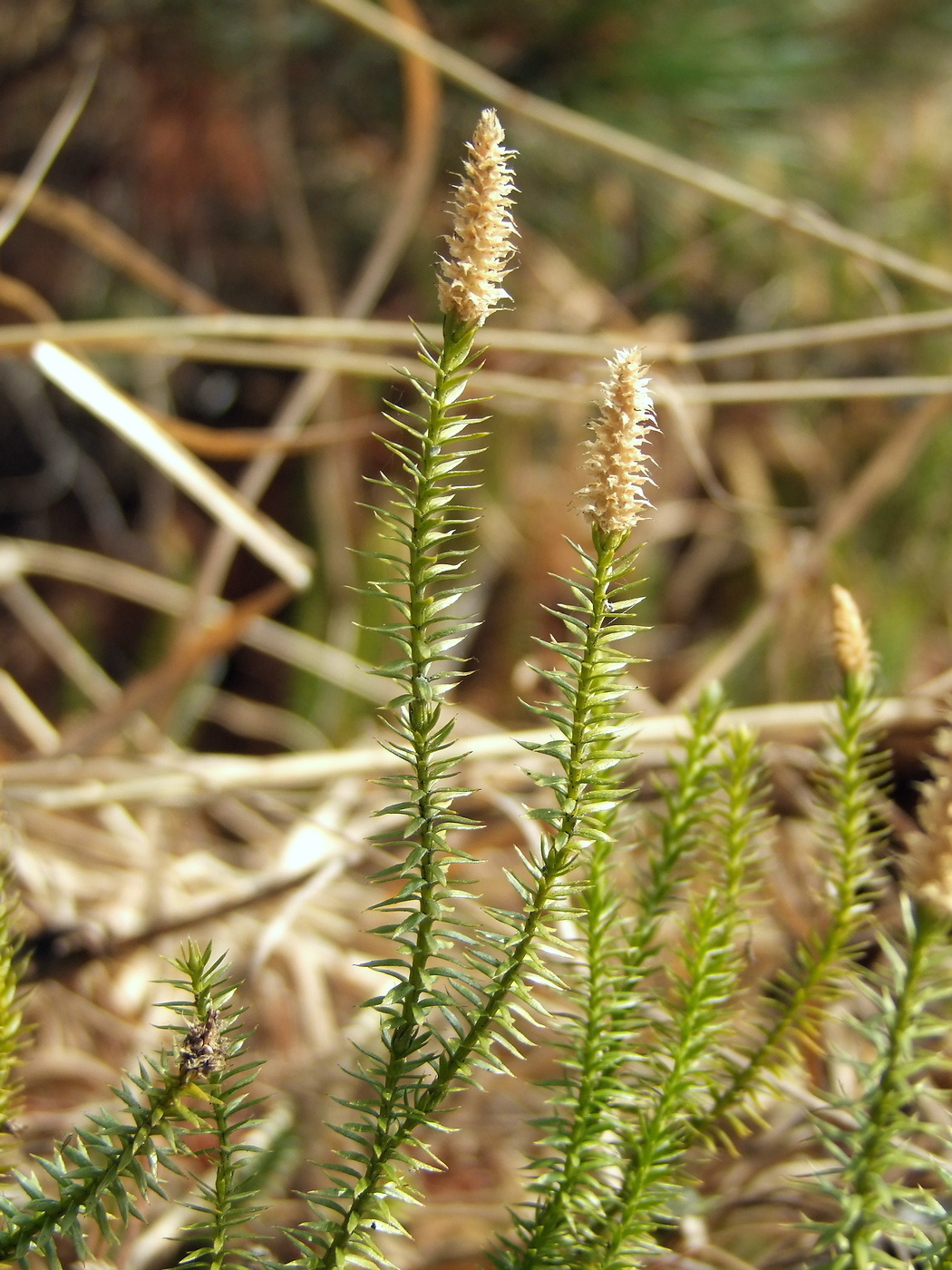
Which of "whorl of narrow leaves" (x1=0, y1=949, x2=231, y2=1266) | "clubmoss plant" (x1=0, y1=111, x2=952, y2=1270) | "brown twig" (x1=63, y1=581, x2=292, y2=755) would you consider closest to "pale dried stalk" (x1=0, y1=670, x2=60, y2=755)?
"brown twig" (x1=63, y1=581, x2=292, y2=755)

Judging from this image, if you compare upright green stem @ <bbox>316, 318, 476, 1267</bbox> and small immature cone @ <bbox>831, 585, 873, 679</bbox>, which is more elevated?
small immature cone @ <bbox>831, 585, 873, 679</bbox>

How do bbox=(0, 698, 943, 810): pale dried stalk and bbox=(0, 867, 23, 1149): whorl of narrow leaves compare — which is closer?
bbox=(0, 867, 23, 1149): whorl of narrow leaves

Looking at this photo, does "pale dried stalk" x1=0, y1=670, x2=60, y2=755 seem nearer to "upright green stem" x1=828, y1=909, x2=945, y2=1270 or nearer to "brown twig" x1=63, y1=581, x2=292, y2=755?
"brown twig" x1=63, y1=581, x2=292, y2=755

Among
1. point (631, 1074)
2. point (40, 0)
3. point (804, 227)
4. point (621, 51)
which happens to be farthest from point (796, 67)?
point (631, 1074)

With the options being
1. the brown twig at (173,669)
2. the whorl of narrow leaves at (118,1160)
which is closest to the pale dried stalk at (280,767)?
the brown twig at (173,669)

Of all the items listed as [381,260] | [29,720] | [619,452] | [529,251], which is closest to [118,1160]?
[619,452]

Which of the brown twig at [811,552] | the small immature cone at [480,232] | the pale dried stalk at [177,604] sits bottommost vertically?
the small immature cone at [480,232]

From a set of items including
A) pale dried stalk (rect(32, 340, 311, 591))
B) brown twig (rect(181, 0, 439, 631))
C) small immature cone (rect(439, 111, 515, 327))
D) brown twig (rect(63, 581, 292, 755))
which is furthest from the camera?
brown twig (rect(181, 0, 439, 631))

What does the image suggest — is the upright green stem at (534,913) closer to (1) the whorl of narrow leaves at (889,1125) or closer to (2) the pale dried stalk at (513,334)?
(1) the whorl of narrow leaves at (889,1125)
